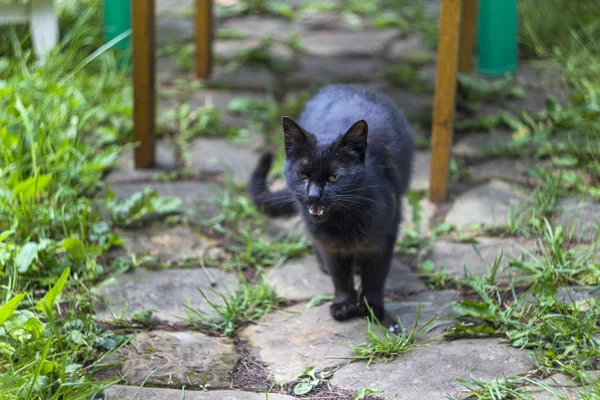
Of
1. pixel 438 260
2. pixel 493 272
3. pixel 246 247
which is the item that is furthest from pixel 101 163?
pixel 493 272

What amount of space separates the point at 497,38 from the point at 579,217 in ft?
6.25

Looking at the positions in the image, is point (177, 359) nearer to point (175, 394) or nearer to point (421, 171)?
point (175, 394)

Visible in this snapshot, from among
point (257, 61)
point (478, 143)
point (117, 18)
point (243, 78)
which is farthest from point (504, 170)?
point (117, 18)

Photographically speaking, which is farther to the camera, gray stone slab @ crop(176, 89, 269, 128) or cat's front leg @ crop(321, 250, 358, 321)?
gray stone slab @ crop(176, 89, 269, 128)

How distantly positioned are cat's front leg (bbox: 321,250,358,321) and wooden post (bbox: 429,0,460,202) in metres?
0.89

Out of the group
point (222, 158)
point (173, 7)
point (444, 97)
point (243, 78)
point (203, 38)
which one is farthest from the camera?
point (173, 7)

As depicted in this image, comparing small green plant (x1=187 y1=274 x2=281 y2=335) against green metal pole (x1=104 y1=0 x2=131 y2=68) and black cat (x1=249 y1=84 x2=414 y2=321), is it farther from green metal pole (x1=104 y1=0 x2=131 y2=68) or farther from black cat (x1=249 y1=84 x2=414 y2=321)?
green metal pole (x1=104 y1=0 x2=131 y2=68)

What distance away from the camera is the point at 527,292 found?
2.32 metres

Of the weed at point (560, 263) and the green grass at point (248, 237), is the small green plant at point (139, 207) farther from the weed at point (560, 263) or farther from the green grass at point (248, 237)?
the weed at point (560, 263)

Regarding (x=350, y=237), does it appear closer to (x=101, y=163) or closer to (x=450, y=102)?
(x=450, y=102)

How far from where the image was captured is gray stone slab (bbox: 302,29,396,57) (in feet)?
16.1

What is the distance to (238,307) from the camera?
8.20 ft

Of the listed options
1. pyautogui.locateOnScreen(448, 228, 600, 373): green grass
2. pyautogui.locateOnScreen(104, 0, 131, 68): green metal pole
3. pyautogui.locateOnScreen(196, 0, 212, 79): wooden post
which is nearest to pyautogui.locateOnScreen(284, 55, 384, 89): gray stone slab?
pyautogui.locateOnScreen(196, 0, 212, 79): wooden post

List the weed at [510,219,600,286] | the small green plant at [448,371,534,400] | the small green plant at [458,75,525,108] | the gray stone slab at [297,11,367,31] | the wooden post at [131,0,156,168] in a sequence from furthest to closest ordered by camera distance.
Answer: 1. the gray stone slab at [297,11,367,31]
2. the small green plant at [458,75,525,108]
3. the wooden post at [131,0,156,168]
4. the weed at [510,219,600,286]
5. the small green plant at [448,371,534,400]
